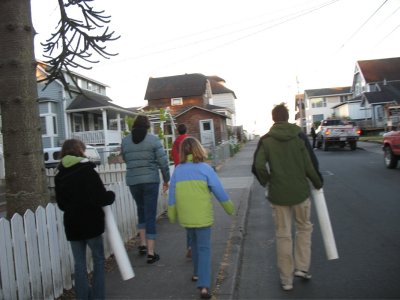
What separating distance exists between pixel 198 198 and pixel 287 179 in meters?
0.98

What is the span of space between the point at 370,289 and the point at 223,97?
6661 centimetres

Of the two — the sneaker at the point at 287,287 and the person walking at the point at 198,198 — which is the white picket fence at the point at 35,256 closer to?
the person walking at the point at 198,198

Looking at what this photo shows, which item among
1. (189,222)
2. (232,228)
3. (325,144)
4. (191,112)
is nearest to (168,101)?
(191,112)

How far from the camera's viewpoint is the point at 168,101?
5078cm

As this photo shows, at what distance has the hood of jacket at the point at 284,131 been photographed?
15.9 feet

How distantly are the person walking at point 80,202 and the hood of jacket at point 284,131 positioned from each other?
1826mm

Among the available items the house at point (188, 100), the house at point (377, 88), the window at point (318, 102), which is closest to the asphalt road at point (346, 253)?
the house at point (377, 88)

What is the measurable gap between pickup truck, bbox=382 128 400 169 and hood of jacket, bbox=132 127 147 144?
38.0ft

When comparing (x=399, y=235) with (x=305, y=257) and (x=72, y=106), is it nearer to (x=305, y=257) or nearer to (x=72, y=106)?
(x=305, y=257)

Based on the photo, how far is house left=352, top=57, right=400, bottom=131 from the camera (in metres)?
47.7

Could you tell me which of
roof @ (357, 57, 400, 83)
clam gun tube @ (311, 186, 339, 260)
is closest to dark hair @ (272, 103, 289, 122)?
clam gun tube @ (311, 186, 339, 260)

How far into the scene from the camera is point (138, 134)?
5.86m

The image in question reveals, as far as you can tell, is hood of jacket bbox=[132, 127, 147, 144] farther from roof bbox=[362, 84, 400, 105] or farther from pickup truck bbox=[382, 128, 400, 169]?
roof bbox=[362, 84, 400, 105]

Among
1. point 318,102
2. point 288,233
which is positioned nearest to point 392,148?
point 288,233
